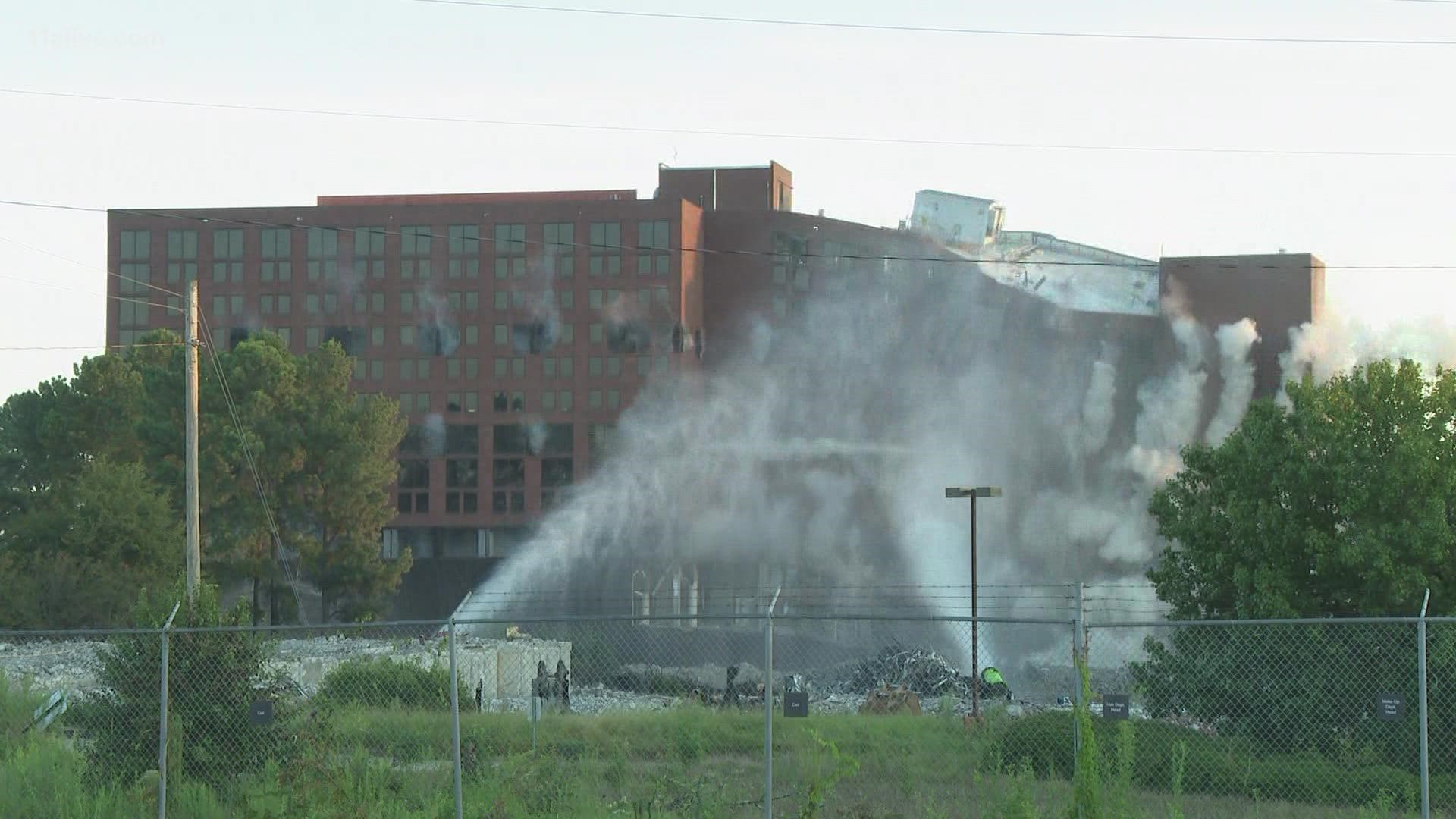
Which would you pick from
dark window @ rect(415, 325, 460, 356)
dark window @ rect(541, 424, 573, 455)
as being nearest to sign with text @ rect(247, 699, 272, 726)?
dark window @ rect(541, 424, 573, 455)

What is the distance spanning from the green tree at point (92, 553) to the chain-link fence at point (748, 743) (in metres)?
26.6

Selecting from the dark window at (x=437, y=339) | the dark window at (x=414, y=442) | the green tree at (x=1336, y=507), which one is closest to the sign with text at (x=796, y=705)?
the green tree at (x=1336, y=507)

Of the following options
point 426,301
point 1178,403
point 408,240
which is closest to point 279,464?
point 426,301

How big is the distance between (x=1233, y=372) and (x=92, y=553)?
6458 cm

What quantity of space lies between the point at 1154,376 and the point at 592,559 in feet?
118

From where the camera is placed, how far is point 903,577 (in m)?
94.9

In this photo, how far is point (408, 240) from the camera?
326 ft

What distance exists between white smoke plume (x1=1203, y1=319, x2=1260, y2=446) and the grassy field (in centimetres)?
7451

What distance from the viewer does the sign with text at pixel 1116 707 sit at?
14211 millimetres

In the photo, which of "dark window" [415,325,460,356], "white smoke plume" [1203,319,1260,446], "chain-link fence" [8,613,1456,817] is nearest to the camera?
"chain-link fence" [8,613,1456,817]

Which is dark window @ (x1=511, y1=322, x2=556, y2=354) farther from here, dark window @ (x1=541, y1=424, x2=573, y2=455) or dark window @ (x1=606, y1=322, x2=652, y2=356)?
dark window @ (x1=541, y1=424, x2=573, y2=455)

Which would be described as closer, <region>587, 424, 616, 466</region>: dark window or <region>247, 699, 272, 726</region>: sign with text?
<region>247, 699, 272, 726</region>: sign with text

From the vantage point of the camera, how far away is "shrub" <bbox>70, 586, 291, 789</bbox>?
17.5 meters

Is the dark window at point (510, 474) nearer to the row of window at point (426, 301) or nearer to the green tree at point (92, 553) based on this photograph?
the row of window at point (426, 301)
